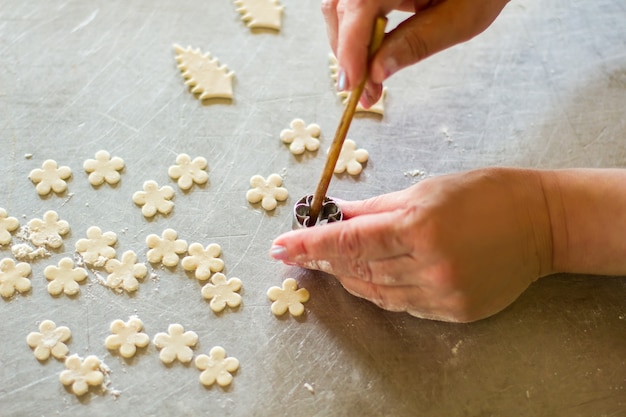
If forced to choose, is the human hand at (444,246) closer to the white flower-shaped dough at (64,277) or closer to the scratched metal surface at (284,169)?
the scratched metal surface at (284,169)

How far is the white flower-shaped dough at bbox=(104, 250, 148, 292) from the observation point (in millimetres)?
1205

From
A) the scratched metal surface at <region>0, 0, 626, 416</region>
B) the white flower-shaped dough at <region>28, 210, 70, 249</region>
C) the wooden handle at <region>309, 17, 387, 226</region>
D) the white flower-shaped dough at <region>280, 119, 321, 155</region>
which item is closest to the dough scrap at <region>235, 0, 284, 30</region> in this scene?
the scratched metal surface at <region>0, 0, 626, 416</region>

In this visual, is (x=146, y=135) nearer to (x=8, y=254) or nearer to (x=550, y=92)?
(x=8, y=254)

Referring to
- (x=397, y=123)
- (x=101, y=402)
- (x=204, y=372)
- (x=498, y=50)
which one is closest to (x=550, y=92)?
(x=498, y=50)

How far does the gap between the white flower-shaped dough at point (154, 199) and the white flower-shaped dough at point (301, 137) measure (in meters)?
0.27

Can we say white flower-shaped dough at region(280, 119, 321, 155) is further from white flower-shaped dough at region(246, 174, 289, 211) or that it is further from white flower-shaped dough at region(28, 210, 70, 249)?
white flower-shaped dough at region(28, 210, 70, 249)

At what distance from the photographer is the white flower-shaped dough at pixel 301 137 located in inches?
55.3

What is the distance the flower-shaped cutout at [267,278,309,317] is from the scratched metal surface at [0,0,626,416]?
2 cm

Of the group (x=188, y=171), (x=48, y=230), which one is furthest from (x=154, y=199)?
(x=48, y=230)

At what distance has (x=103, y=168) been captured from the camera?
1.34 metres

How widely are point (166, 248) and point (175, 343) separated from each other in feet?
0.63

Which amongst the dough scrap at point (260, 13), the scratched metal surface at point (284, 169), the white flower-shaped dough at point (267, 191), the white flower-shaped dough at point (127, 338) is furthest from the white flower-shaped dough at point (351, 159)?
the white flower-shaped dough at point (127, 338)

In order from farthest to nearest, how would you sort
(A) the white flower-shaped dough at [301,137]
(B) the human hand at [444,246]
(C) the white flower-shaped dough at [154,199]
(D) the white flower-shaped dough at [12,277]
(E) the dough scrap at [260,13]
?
(E) the dough scrap at [260,13]
(A) the white flower-shaped dough at [301,137]
(C) the white flower-shaped dough at [154,199]
(D) the white flower-shaped dough at [12,277]
(B) the human hand at [444,246]

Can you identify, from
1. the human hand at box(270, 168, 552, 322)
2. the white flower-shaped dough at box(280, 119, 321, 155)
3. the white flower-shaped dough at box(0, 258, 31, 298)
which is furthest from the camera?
A: the white flower-shaped dough at box(280, 119, 321, 155)
